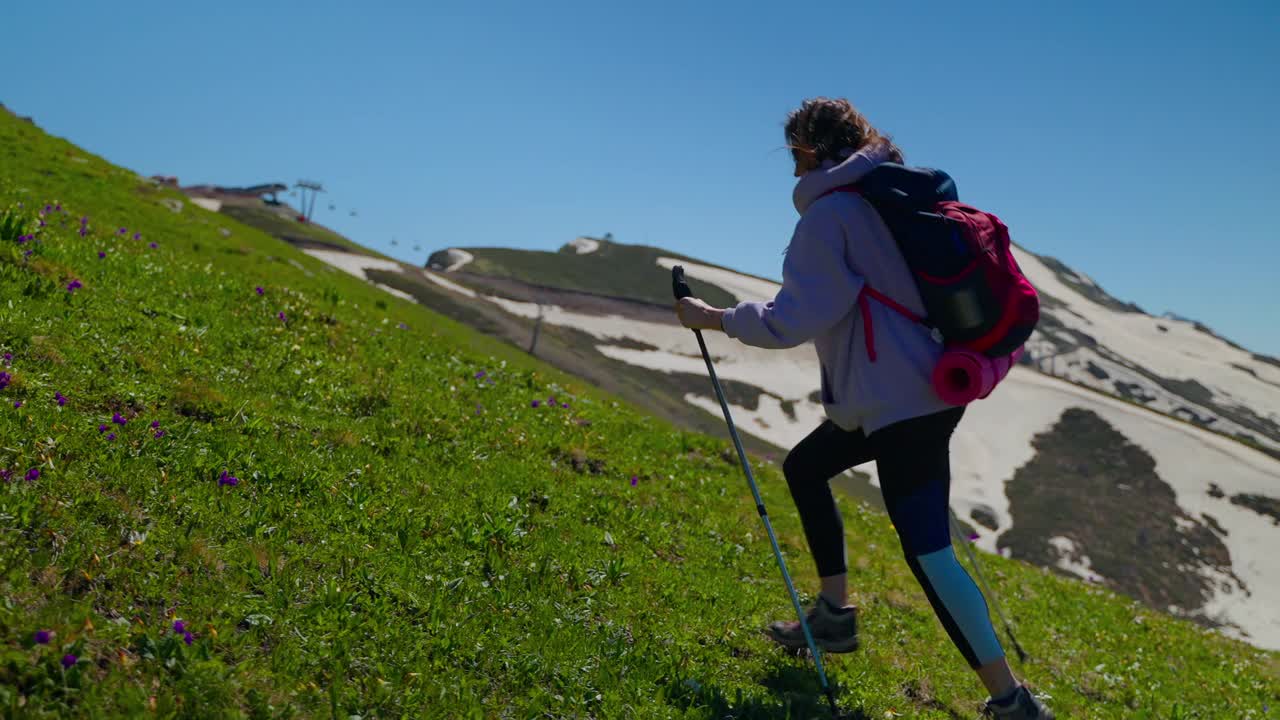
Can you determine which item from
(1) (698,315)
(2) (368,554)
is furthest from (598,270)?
(1) (698,315)

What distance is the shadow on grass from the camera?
18.6 feet

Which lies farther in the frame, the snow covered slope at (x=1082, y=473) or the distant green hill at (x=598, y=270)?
the distant green hill at (x=598, y=270)

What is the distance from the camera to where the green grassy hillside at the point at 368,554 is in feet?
15.6

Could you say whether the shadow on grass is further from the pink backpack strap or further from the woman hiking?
the pink backpack strap

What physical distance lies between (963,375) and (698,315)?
72.7 inches

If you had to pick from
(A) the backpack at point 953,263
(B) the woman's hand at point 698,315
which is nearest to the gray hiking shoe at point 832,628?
(A) the backpack at point 953,263

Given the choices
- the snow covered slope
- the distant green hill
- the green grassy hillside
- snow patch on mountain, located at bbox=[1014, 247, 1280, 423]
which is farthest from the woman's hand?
snow patch on mountain, located at bbox=[1014, 247, 1280, 423]

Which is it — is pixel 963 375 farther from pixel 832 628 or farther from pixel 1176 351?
pixel 1176 351

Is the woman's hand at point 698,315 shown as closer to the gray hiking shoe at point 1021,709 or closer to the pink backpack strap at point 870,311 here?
the pink backpack strap at point 870,311

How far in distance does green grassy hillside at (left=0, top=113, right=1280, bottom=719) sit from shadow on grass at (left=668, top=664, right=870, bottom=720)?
3cm

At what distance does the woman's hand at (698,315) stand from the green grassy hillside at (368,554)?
2497 mm

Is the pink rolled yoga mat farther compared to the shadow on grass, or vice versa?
the shadow on grass

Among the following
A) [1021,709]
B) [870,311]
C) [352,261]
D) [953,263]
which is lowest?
[1021,709]

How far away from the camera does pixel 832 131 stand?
18.6 feet
